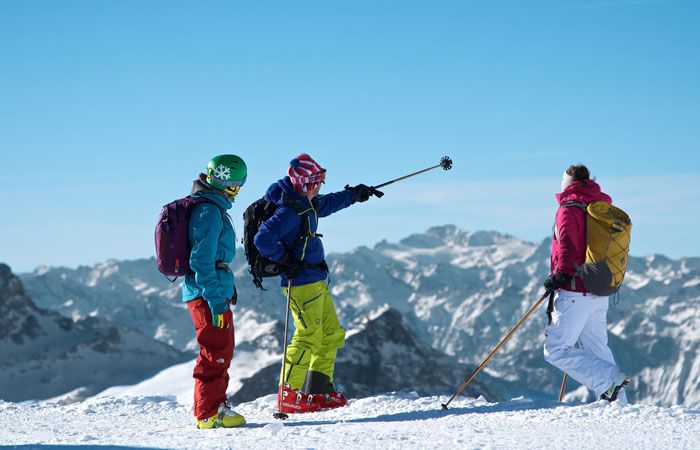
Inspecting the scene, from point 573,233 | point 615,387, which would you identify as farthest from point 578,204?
point 615,387

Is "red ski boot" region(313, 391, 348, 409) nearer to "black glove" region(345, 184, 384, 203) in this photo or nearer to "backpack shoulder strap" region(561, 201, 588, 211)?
"black glove" region(345, 184, 384, 203)

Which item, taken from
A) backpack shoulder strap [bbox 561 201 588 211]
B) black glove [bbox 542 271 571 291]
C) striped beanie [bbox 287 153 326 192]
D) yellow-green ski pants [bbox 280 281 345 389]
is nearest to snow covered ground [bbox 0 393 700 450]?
yellow-green ski pants [bbox 280 281 345 389]

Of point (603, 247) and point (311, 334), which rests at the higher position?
point (603, 247)

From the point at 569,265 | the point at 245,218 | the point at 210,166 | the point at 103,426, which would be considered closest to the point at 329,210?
the point at 245,218

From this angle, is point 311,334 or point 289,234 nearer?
point 289,234

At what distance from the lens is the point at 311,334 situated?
11.6 m

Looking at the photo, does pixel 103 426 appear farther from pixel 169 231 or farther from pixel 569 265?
pixel 569 265

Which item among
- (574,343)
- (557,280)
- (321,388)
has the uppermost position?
(557,280)

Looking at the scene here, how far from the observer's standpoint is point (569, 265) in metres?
10.3

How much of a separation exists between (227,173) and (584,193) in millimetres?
4481

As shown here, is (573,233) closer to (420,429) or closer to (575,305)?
(575,305)

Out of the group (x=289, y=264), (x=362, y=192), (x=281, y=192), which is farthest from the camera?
(x=362, y=192)

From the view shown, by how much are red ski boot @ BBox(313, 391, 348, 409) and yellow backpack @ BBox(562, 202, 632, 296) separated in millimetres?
4000

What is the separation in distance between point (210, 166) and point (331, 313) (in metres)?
3.12
